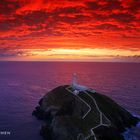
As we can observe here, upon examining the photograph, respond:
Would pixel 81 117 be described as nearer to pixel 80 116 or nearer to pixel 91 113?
pixel 80 116

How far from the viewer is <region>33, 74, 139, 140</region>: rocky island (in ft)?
128

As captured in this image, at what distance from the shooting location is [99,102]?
1984 inches

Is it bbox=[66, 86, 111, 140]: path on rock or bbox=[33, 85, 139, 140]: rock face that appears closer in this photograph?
bbox=[33, 85, 139, 140]: rock face

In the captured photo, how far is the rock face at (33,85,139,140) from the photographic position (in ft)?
128

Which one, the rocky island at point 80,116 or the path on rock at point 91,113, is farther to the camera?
the path on rock at point 91,113

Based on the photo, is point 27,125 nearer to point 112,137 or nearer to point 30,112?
point 30,112

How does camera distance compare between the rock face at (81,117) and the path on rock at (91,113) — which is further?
the path on rock at (91,113)

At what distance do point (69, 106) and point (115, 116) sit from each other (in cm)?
955

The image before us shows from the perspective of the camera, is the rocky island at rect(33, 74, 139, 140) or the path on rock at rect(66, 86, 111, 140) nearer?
the rocky island at rect(33, 74, 139, 140)

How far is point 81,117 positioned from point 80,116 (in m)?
0.40

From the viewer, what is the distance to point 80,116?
146 ft

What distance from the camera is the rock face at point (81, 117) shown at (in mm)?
39031

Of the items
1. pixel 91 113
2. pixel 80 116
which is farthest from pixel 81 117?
pixel 91 113

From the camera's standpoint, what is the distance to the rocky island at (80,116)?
128ft
